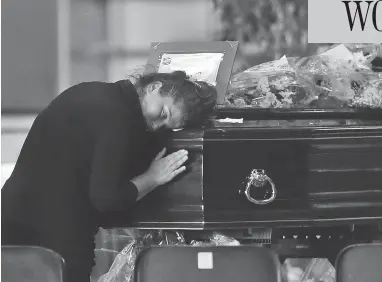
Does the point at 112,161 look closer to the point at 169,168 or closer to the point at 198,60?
the point at 169,168

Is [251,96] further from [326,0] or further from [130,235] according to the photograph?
[130,235]

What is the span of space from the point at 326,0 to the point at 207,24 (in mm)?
321

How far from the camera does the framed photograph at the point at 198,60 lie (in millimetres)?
1830

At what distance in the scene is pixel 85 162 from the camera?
1.71 m

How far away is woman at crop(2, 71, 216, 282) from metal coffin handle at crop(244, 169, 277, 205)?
0.18 metres

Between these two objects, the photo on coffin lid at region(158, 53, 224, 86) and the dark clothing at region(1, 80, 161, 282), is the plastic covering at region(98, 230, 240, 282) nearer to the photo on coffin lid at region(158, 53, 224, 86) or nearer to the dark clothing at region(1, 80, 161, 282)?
the dark clothing at region(1, 80, 161, 282)

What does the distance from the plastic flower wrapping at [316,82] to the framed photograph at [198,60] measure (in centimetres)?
5

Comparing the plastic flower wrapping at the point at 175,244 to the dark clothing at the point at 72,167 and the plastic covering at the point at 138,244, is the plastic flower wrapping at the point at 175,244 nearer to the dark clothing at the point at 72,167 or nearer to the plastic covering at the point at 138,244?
the plastic covering at the point at 138,244

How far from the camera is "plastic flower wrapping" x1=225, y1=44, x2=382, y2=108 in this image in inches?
73.4

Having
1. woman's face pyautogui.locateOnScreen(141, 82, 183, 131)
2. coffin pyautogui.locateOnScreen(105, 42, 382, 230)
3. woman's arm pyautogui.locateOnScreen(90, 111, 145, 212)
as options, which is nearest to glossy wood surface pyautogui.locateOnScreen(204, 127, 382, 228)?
coffin pyautogui.locateOnScreen(105, 42, 382, 230)

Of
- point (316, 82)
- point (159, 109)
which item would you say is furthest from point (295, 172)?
point (159, 109)

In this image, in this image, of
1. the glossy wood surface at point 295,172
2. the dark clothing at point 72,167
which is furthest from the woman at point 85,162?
the glossy wood surface at point 295,172

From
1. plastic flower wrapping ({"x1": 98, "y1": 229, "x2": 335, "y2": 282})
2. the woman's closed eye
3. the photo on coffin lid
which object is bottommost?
plastic flower wrapping ({"x1": 98, "y1": 229, "x2": 335, "y2": 282})

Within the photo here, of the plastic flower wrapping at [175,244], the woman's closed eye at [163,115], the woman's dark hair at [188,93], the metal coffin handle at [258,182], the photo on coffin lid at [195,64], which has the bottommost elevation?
the plastic flower wrapping at [175,244]
